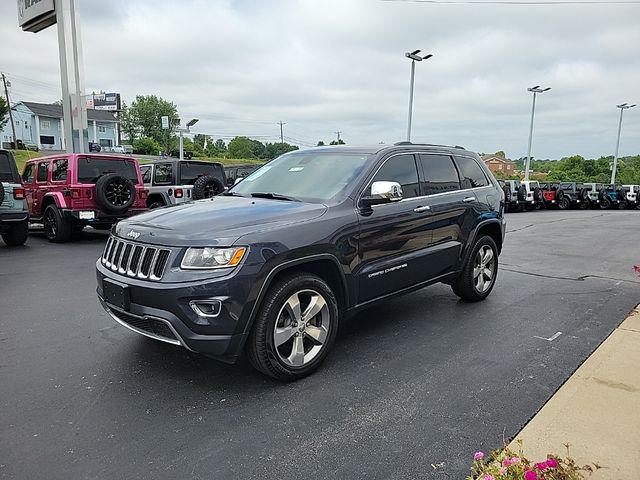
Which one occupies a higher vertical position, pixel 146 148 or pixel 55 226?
pixel 146 148

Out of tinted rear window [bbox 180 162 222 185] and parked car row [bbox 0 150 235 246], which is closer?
parked car row [bbox 0 150 235 246]

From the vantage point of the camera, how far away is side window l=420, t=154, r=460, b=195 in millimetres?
4996

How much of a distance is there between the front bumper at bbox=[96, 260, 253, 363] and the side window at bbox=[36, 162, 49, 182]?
28.6 feet

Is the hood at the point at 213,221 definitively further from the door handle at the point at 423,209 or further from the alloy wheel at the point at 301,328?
the door handle at the point at 423,209

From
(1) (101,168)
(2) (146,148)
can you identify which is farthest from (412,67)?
(2) (146,148)

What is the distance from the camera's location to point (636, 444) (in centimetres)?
277

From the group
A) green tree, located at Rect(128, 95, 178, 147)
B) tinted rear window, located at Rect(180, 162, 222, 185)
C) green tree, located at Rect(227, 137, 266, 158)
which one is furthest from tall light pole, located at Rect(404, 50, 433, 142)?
green tree, located at Rect(128, 95, 178, 147)

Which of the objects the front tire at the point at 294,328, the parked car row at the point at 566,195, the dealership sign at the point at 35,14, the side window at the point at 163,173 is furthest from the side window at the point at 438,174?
the parked car row at the point at 566,195

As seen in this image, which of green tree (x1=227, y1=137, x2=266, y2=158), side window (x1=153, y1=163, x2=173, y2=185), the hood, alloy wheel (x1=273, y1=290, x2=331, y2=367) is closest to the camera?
the hood

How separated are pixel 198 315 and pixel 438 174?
10.2ft

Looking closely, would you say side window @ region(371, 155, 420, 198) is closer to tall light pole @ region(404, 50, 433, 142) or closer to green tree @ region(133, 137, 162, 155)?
tall light pole @ region(404, 50, 433, 142)

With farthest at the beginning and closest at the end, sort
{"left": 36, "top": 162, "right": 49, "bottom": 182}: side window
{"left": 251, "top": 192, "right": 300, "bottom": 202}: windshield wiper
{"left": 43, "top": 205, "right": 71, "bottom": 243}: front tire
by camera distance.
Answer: {"left": 36, "top": 162, "right": 49, "bottom": 182}: side window
{"left": 43, "top": 205, "right": 71, "bottom": 243}: front tire
{"left": 251, "top": 192, "right": 300, "bottom": 202}: windshield wiper

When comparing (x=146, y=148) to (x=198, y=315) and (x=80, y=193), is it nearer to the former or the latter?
(x=80, y=193)

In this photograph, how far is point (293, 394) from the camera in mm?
3430
